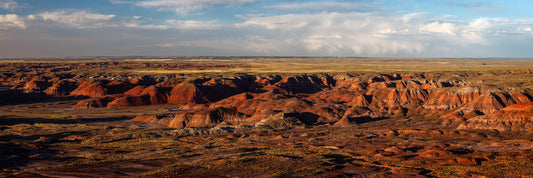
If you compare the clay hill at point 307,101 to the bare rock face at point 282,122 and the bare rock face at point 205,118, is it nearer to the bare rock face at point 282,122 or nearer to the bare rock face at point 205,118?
the bare rock face at point 205,118

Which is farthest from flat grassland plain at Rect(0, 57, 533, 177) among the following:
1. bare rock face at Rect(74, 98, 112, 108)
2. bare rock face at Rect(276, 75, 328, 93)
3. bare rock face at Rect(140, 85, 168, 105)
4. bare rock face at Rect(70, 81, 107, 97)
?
bare rock face at Rect(276, 75, 328, 93)

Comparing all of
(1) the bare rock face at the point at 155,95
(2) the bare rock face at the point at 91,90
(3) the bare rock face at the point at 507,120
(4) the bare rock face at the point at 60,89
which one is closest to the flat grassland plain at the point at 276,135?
(3) the bare rock face at the point at 507,120

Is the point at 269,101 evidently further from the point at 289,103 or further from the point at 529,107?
the point at 529,107

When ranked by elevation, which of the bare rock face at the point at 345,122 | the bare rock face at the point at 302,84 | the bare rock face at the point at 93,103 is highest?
the bare rock face at the point at 302,84

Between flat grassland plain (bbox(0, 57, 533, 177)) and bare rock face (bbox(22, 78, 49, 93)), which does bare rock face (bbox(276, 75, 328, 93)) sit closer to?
flat grassland plain (bbox(0, 57, 533, 177))

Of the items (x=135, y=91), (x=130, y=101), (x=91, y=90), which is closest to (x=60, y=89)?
(x=91, y=90)

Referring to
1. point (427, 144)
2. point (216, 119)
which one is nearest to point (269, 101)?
point (216, 119)
